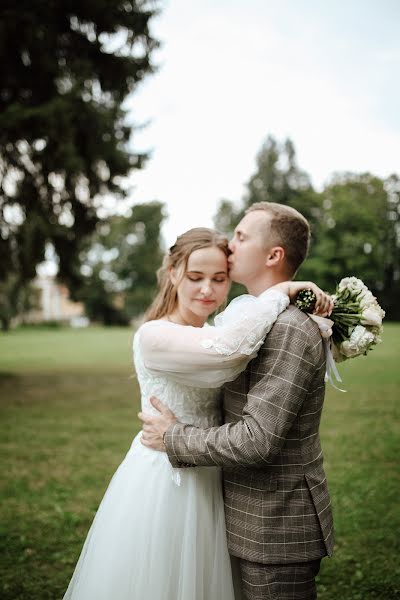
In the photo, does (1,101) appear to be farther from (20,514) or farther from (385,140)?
(20,514)

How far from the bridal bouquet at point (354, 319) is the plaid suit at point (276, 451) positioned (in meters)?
0.22

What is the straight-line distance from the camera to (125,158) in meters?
12.8

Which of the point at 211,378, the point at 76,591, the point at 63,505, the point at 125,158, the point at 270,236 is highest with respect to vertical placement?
the point at 125,158

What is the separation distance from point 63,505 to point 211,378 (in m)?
4.54

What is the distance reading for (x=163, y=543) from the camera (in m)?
2.24

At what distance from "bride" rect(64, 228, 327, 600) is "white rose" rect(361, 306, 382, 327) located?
200mm

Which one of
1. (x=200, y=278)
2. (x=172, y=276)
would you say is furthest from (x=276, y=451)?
(x=172, y=276)

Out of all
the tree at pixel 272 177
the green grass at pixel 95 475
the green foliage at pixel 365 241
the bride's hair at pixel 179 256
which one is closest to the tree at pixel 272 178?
the tree at pixel 272 177

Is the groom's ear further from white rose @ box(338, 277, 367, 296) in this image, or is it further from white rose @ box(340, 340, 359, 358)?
white rose @ box(340, 340, 359, 358)

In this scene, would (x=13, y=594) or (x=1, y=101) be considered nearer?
(x=13, y=594)

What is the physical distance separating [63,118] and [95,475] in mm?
7888

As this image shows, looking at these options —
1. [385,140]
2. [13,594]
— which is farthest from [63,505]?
[385,140]

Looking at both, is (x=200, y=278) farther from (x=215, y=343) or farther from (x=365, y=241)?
(x=365, y=241)

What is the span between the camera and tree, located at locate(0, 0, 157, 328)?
1128 cm
